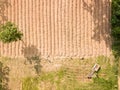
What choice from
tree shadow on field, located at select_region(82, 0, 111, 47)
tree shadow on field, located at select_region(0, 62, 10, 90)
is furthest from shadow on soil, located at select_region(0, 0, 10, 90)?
tree shadow on field, located at select_region(82, 0, 111, 47)

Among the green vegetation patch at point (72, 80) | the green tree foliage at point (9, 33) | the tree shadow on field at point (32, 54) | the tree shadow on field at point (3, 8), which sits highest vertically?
the tree shadow on field at point (3, 8)

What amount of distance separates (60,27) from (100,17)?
4.29 ft

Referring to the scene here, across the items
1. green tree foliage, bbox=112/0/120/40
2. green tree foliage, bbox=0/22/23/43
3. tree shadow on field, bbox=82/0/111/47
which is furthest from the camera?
tree shadow on field, bbox=82/0/111/47

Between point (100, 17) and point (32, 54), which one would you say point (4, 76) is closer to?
point (32, 54)

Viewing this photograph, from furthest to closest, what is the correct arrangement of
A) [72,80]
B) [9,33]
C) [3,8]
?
[3,8]
[72,80]
[9,33]

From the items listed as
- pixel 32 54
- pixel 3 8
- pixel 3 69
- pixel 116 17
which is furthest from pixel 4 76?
pixel 116 17

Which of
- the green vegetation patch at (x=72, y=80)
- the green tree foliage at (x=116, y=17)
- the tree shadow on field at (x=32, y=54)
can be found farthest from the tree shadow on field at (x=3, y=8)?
the green tree foliage at (x=116, y=17)

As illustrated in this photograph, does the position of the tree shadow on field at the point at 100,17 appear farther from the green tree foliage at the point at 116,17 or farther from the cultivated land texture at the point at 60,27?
the green tree foliage at the point at 116,17

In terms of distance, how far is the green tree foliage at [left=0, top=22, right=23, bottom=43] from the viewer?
10195 mm

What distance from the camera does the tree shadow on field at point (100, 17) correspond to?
34.8 ft

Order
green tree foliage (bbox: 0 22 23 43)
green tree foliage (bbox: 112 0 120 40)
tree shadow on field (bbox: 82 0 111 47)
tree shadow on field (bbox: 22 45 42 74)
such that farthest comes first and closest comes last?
tree shadow on field (bbox: 22 45 42 74) < tree shadow on field (bbox: 82 0 111 47) < green tree foliage (bbox: 112 0 120 40) < green tree foliage (bbox: 0 22 23 43)

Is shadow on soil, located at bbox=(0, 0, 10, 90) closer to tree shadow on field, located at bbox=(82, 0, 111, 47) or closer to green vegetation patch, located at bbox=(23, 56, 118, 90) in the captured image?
green vegetation patch, located at bbox=(23, 56, 118, 90)

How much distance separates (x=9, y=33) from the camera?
1018 cm

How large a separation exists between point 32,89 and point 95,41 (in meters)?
2.52
